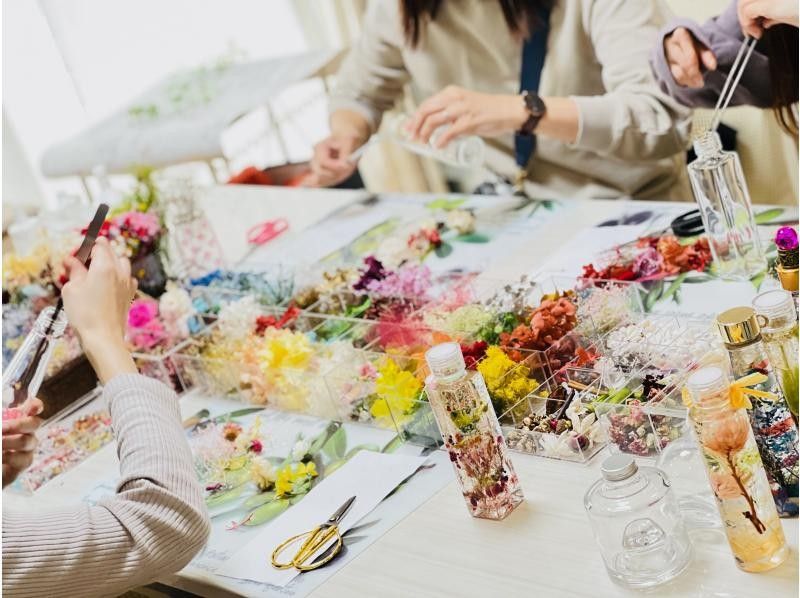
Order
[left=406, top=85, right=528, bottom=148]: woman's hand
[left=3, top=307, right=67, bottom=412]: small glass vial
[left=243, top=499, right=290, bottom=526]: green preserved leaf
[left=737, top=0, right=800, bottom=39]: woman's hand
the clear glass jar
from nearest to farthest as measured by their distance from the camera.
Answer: the clear glass jar
[left=243, top=499, right=290, bottom=526]: green preserved leaf
[left=3, top=307, right=67, bottom=412]: small glass vial
[left=737, top=0, right=800, bottom=39]: woman's hand
[left=406, top=85, right=528, bottom=148]: woman's hand

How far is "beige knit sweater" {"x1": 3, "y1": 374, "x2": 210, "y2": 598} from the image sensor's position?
3.94ft

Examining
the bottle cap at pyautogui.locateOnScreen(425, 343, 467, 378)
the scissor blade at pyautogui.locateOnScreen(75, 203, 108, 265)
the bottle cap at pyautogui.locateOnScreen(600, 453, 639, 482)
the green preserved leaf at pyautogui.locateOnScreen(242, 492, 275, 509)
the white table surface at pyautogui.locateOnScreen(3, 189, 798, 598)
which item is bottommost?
the white table surface at pyautogui.locateOnScreen(3, 189, 798, 598)

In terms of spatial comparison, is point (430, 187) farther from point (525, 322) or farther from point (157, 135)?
point (525, 322)

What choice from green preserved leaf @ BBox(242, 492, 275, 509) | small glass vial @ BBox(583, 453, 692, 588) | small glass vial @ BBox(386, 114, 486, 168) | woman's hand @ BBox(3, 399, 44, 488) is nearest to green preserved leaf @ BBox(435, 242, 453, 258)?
small glass vial @ BBox(386, 114, 486, 168)

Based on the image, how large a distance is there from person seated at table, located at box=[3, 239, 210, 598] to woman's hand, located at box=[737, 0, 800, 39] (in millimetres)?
1218

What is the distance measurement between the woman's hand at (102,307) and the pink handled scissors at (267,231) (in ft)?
3.18

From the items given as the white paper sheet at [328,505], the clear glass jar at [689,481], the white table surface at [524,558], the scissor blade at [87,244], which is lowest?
the white table surface at [524,558]

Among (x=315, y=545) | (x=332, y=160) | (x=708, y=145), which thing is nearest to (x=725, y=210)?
(x=708, y=145)

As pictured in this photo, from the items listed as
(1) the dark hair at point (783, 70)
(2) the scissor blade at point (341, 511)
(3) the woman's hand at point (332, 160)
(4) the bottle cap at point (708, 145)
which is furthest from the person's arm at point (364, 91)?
(2) the scissor blade at point (341, 511)

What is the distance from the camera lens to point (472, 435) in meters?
1.25

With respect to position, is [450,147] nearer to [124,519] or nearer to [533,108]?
[533,108]

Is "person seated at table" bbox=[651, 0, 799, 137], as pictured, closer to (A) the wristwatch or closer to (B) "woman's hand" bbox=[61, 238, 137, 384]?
(A) the wristwatch

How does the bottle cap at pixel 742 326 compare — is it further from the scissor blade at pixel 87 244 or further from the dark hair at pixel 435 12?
the dark hair at pixel 435 12

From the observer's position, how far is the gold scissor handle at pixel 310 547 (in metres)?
1.30
